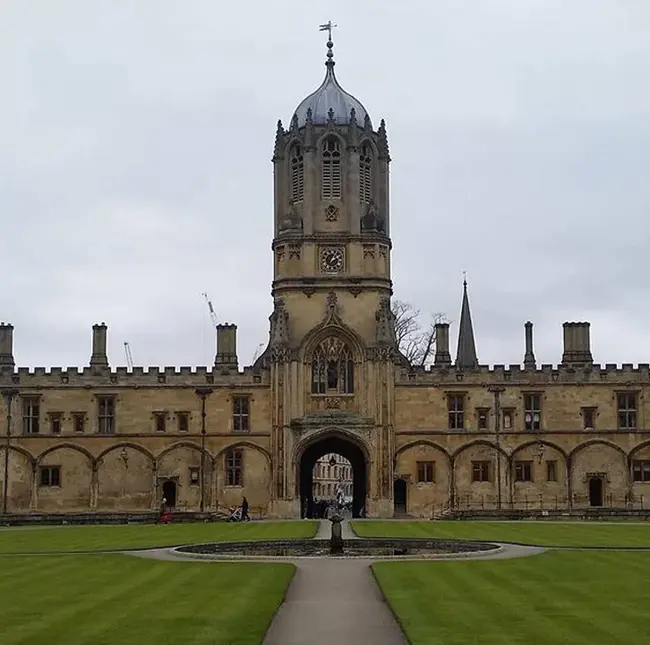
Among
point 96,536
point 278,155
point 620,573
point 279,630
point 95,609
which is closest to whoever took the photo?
point 279,630

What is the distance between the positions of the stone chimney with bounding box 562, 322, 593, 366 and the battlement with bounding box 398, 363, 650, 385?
2585 mm

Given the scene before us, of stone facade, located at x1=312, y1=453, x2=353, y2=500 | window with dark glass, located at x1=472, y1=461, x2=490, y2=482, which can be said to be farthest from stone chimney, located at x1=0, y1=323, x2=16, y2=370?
stone facade, located at x1=312, y1=453, x2=353, y2=500

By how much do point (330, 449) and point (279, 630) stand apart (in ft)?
146

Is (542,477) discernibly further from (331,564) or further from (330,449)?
(331,564)

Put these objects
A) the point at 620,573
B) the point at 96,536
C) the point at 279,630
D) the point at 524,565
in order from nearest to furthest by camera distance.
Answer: the point at 279,630 → the point at 620,573 → the point at 524,565 → the point at 96,536

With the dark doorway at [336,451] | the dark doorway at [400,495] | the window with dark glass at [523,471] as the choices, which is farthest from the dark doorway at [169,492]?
the window with dark glass at [523,471]

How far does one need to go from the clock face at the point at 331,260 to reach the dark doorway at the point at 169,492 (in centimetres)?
1267

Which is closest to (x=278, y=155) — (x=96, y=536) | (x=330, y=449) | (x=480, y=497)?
(x=330, y=449)

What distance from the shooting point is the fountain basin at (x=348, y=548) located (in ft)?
105

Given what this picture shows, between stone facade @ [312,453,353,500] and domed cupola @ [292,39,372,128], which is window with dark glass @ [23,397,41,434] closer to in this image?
domed cupola @ [292,39,372,128]

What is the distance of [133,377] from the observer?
60.5 m

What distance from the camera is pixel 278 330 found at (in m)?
59.1

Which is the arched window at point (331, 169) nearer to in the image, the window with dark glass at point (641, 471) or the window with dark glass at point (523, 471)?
the window with dark glass at point (523, 471)

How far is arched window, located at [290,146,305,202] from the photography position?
61406 mm
